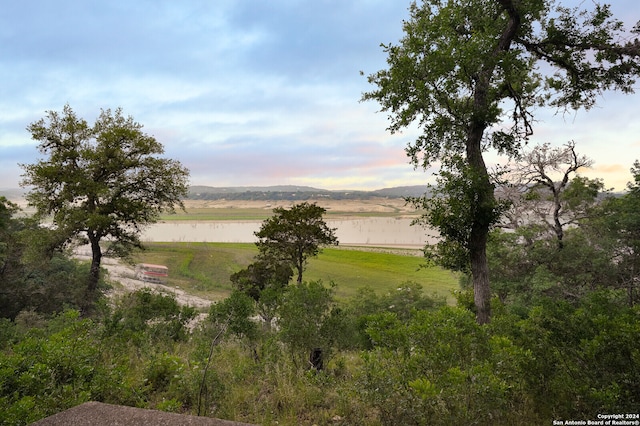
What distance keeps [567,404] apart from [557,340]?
28.9 inches

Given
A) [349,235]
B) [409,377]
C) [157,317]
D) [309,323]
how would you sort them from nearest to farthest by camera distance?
[409,377] → [309,323] → [157,317] → [349,235]

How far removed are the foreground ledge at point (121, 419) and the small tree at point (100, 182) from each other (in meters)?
12.6

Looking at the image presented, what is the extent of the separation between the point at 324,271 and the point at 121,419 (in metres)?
38.3

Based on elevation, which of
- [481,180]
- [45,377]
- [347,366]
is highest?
[481,180]

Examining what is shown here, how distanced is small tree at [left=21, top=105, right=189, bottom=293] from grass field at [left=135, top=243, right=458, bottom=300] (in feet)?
51.8

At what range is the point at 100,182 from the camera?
14.2 meters

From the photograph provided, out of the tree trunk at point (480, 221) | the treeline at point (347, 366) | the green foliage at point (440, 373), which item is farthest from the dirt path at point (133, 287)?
the green foliage at point (440, 373)

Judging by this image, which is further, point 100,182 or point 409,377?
point 100,182

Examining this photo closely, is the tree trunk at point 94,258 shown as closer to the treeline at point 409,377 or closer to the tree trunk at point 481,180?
the treeline at point 409,377

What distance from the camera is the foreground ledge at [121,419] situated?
7.65 feet

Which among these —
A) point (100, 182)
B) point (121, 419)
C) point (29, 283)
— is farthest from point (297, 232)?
point (121, 419)

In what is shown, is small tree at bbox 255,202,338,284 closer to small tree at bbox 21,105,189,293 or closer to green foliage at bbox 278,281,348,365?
small tree at bbox 21,105,189,293

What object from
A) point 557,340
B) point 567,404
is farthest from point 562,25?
point 567,404

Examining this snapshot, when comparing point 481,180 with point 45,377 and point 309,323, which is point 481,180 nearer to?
point 309,323
